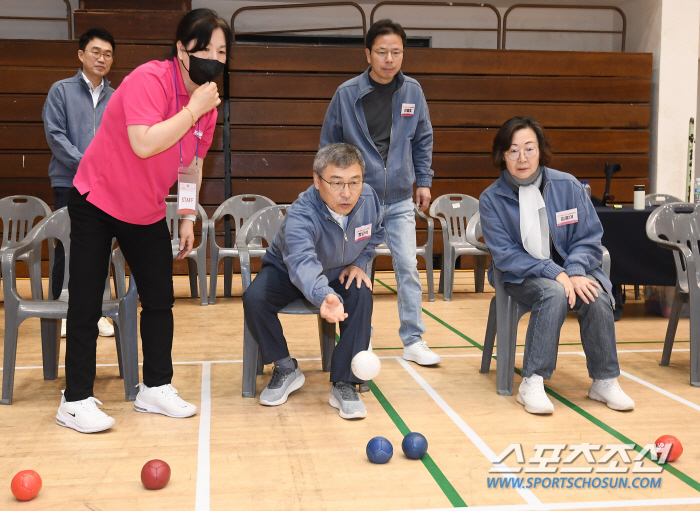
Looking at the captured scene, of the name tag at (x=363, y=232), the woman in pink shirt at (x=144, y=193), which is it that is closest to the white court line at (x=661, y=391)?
the name tag at (x=363, y=232)

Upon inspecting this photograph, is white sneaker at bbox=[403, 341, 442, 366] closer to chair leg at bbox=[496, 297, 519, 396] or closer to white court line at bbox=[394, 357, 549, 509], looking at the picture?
white court line at bbox=[394, 357, 549, 509]

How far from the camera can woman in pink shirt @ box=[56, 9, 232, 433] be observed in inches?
94.0

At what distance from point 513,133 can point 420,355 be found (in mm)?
1262

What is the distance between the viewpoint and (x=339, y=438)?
257 cm

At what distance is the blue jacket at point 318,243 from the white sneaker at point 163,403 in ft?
2.23

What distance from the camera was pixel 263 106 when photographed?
24.8ft

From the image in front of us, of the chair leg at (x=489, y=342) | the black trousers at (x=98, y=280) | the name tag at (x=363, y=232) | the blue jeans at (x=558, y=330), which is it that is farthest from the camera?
the chair leg at (x=489, y=342)

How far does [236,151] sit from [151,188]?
203 inches

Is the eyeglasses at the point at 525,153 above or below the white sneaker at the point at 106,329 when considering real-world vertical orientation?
above

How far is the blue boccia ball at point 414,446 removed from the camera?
2.33m

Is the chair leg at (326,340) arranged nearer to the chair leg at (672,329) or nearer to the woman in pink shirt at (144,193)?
the woman in pink shirt at (144,193)

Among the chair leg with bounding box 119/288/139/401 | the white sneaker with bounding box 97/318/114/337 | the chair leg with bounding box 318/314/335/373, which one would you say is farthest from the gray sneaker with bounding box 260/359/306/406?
the white sneaker with bounding box 97/318/114/337

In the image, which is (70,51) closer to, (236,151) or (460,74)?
(236,151)

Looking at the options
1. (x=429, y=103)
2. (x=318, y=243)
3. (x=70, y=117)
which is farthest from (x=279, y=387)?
(x=429, y=103)
